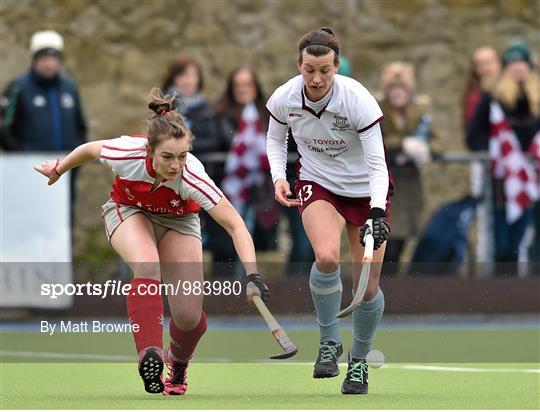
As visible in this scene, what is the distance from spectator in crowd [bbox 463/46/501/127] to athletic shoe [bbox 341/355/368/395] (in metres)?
6.64

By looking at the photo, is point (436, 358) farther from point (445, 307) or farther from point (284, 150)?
point (284, 150)

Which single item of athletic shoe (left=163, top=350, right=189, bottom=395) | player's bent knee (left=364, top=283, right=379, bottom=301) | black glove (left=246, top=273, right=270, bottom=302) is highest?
black glove (left=246, top=273, right=270, bottom=302)

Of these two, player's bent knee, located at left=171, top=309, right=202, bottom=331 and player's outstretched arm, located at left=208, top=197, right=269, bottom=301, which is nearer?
player's outstretched arm, located at left=208, top=197, right=269, bottom=301

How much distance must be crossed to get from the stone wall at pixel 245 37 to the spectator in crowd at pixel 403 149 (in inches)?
142

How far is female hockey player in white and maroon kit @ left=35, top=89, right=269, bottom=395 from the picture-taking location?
860cm

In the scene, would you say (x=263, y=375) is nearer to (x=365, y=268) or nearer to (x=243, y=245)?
(x=365, y=268)

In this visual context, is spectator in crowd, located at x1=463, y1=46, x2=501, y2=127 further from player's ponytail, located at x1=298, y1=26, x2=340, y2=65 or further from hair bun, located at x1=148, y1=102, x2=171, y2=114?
hair bun, located at x1=148, y1=102, x2=171, y2=114

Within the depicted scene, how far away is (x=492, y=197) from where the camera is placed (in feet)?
50.0

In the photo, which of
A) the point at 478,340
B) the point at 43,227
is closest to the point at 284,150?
the point at 478,340

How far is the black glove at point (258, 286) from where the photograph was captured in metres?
8.42

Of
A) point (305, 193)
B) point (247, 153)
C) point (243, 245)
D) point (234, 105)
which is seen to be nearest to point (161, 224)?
point (243, 245)

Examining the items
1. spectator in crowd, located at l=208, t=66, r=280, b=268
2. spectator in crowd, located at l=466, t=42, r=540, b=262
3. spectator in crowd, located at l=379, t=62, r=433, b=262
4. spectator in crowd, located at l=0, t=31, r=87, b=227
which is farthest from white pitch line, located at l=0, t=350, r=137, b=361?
spectator in crowd, located at l=466, t=42, r=540, b=262

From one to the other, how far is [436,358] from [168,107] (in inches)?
133

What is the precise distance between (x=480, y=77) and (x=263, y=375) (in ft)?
20.3
